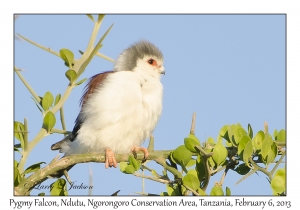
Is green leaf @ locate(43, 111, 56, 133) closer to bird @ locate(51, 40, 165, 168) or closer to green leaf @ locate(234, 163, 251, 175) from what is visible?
Answer: green leaf @ locate(234, 163, 251, 175)

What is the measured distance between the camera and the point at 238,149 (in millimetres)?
2832

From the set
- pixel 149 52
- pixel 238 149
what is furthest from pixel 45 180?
pixel 149 52

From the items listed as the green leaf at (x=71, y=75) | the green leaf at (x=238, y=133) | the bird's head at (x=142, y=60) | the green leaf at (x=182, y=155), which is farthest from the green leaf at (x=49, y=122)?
the bird's head at (x=142, y=60)

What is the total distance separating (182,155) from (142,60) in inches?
111

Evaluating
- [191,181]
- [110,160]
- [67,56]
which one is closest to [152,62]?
[110,160]

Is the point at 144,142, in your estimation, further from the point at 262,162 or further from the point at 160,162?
the point at 262,162

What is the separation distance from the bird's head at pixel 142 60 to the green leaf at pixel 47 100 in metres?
2.08

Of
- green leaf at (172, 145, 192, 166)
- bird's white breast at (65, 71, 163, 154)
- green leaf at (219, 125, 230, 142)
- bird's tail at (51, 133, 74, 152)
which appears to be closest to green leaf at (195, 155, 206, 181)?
green leaf at (172, 145, 192, 166)

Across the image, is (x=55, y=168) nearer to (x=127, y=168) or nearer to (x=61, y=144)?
(x=127, y=168)

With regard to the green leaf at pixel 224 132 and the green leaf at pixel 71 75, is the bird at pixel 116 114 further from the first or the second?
the green leaf at pixel 224 132

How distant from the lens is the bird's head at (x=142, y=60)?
17.5ft

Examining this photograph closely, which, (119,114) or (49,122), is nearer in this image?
(49,122)

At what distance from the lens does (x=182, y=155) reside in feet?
9.43
